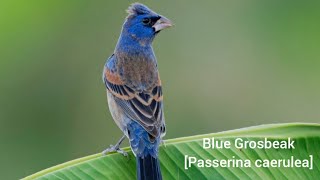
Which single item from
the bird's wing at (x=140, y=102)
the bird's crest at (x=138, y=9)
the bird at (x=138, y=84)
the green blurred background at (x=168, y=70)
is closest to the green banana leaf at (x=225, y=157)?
the bird at (x=138, y=84)

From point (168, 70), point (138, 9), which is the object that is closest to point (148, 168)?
point (138, 9)

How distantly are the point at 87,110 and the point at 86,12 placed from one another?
1516 millimetres

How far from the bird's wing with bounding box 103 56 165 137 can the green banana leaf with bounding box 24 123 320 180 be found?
0.37 metres

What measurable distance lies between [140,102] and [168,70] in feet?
12.2

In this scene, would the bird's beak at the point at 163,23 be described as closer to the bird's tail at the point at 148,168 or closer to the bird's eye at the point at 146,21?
the bird's eye at the point at 146,21

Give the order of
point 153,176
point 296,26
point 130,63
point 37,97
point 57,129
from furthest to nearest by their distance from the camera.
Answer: point 296,26
point 37,97
point 57,129
point 130,63
point 153,176

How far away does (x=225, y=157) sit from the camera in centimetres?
386

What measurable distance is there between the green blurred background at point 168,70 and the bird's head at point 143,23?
2.56m

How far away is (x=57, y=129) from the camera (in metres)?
7.35

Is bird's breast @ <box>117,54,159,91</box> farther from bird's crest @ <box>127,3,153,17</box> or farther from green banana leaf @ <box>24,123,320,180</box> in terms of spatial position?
green banana leaf @ <box>24,123,320,180</box>

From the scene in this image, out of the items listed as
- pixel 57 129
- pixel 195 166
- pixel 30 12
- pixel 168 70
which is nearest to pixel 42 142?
pixel 57 129

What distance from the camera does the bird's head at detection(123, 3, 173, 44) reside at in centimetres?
435

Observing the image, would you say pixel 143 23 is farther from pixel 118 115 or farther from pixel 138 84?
pixel 118 115

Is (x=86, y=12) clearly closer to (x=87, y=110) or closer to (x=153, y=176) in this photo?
(x=87, y=110)
